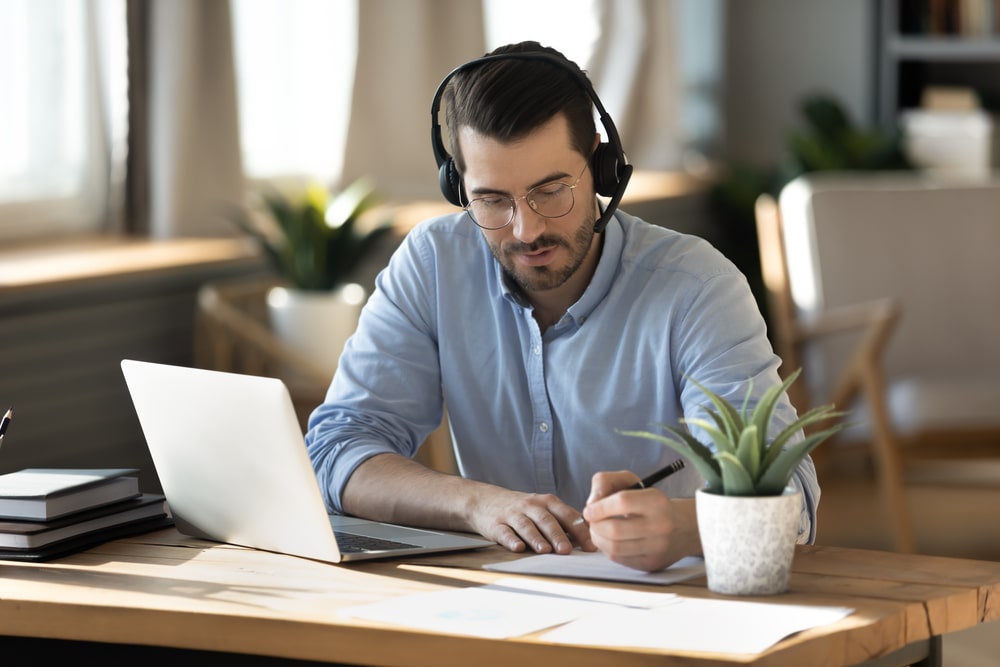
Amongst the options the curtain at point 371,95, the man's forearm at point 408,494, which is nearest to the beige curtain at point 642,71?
the curtain at point 371,95

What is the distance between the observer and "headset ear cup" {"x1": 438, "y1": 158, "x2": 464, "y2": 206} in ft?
6.16

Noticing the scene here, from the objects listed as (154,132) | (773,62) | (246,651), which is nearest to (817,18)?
(773,62)

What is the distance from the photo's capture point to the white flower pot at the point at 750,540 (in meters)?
1.31

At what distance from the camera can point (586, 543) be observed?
152 centimetres

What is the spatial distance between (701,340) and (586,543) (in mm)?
347

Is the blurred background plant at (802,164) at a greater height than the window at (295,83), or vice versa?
the window at (295,83)

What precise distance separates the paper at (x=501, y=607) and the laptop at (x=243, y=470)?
165 mm

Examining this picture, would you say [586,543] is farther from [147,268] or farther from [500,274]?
[147,268]

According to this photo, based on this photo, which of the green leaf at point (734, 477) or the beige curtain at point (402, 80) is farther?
the beige curtain at point (402, 80)

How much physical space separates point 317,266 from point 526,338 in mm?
1368

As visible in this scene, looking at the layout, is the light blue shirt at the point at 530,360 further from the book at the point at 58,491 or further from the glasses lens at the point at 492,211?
the book at the point at 58,491

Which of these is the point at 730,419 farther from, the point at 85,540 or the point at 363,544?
the point at 85,540

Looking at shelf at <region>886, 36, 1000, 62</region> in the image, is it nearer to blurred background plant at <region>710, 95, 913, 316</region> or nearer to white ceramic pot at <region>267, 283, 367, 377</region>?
blurred background plant at <region>710, 95, 913, 316</region>

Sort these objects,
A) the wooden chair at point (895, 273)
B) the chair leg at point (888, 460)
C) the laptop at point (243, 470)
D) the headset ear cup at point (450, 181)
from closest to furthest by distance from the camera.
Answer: the laptop at point (243, 470) < the headset ear cup at point (450, 181) < the chair leg at point (888, 460) < the wooden chair at point (895, 273)
